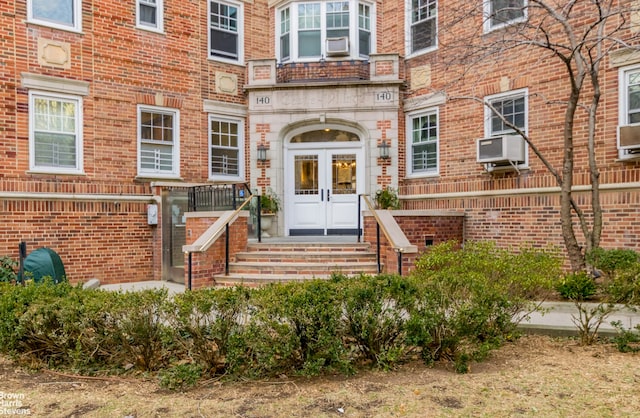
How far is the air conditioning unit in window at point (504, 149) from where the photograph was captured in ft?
32.7

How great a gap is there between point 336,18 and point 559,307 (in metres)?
9.48

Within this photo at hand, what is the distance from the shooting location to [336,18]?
13.0m

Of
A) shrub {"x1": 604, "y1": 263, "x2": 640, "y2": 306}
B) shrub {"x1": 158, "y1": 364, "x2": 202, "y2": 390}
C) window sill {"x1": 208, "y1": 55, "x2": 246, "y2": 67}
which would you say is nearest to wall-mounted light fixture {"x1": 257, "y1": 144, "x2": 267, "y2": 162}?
window sill {"x1": 208, "y1": 55, "x2": 246, "y2": 67}

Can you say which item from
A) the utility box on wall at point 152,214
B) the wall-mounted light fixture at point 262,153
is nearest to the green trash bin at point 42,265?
the utility box on wall at point 152,214

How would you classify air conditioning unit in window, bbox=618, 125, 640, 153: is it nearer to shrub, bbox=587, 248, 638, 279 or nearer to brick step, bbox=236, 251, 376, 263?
shrub, bbox=587, 248, 638, 279

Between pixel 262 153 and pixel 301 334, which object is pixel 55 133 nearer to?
pixel 262 153

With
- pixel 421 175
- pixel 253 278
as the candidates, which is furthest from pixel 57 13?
pixel 421 175

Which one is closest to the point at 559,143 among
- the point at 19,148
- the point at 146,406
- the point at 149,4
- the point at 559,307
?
the point at 559,307

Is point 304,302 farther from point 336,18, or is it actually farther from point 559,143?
point 336,18

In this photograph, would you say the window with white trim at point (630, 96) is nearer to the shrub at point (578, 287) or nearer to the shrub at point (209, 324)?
the shrub at point (578, 287)

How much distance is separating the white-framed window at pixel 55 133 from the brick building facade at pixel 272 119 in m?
0.03

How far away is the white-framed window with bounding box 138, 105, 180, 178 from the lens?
11.6 metres

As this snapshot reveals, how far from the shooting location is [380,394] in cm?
393

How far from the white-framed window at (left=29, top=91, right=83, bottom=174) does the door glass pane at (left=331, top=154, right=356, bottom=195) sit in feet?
19.6
